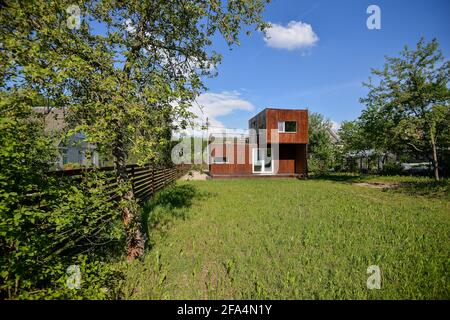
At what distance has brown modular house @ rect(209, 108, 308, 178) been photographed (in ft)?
75.4

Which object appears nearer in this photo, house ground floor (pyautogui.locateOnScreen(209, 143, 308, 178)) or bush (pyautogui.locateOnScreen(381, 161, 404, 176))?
house ground floor (pyautogui.locateOnScreen(209, 143, 308, 178))

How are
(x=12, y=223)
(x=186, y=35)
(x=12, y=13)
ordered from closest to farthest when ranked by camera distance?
(x=12, y=223)
(x=12, y=13)
(x=186, y=35)

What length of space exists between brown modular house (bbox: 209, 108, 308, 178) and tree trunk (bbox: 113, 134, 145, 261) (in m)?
18.2

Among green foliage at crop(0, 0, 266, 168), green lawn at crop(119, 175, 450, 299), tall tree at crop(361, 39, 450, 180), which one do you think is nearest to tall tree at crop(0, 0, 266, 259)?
green foliage at crop(0, 0, 266, 168)

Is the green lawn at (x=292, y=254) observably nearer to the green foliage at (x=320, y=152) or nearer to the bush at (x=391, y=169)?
the green foliage at (x=320, y=152)

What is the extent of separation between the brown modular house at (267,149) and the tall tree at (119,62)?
17.4 meters

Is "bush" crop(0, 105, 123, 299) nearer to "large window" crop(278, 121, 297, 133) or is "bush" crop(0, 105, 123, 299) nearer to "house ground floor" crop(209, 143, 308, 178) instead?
"house ground floor" crop(209, 143, 308, 178)

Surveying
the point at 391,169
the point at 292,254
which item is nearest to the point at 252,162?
the point at 292,254

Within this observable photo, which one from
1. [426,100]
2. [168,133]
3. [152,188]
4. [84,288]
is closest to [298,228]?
[168,133]

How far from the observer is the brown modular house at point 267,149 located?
2297 centimetres

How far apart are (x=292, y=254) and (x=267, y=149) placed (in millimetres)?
19801
